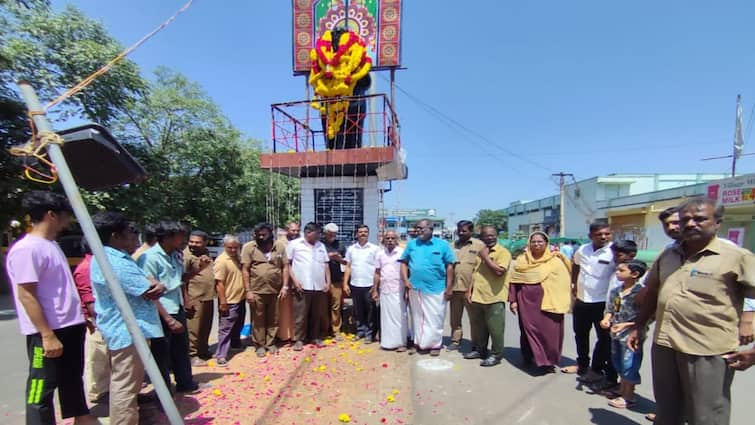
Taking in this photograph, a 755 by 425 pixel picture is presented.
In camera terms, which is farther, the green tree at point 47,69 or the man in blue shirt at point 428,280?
the green tree at point 47,69

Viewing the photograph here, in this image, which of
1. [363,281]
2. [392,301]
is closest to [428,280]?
[392,301]

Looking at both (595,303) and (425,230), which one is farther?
(425,230)

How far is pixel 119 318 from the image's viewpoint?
242 cm

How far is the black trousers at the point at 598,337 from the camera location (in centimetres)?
371

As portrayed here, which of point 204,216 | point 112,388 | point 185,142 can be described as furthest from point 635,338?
point 204,216

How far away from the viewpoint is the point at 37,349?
2.29 meters

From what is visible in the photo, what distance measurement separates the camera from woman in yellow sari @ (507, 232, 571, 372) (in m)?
4.02

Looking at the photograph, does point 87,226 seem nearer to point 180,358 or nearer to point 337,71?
point 180,358

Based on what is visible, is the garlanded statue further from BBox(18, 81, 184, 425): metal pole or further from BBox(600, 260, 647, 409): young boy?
BBox(18, 81, 184, 425): metal pole

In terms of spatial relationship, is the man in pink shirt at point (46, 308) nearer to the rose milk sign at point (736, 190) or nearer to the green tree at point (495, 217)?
the rose milk sign at point (736, 190)

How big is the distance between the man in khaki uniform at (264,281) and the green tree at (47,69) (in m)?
7.48

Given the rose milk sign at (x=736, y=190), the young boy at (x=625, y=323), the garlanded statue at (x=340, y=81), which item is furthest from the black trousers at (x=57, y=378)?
the rose milk sign at (x=736, y=190)

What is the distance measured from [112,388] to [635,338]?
3770 millimetres

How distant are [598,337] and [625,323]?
2.23 ft
